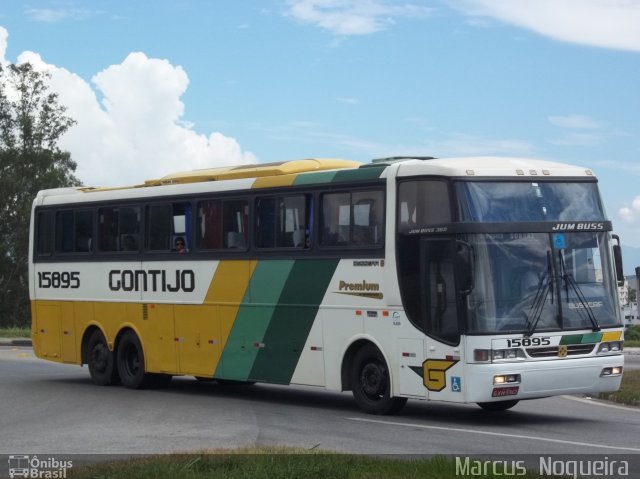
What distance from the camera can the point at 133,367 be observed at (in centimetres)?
2225

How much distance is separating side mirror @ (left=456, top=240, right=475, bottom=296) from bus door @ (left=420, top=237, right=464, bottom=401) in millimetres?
78

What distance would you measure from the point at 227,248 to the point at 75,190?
5591 mm

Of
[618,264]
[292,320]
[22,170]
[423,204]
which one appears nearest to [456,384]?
[423,204]

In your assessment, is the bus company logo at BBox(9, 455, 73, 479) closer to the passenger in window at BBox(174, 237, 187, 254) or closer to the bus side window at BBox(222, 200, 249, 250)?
the bus side window at BBox(222, 200, 249, 250)

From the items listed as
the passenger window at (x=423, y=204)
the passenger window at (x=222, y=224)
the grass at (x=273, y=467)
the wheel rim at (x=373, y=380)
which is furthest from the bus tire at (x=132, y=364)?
the grass at (x=273, y=467)

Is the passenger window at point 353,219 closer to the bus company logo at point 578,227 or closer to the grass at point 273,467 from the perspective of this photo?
the bus company logo at point 578,227

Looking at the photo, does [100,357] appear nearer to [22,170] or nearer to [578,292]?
[578,292]

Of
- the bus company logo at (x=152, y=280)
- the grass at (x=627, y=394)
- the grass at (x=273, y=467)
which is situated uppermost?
A: the bus company logo at (x=152, y=280)

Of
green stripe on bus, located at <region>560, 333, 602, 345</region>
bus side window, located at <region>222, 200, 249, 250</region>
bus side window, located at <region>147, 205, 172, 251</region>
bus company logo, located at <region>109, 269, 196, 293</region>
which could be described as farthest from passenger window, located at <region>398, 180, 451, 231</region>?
bus side window, located at <region>147, 205, 172, 251</region>

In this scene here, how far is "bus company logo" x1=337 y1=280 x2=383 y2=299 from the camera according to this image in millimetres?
16953

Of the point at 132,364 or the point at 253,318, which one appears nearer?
the point at 253,318

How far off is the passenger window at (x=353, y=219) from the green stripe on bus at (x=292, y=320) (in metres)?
0.39

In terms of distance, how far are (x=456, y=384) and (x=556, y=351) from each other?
1322 millimetres

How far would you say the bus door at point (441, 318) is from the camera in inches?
619
